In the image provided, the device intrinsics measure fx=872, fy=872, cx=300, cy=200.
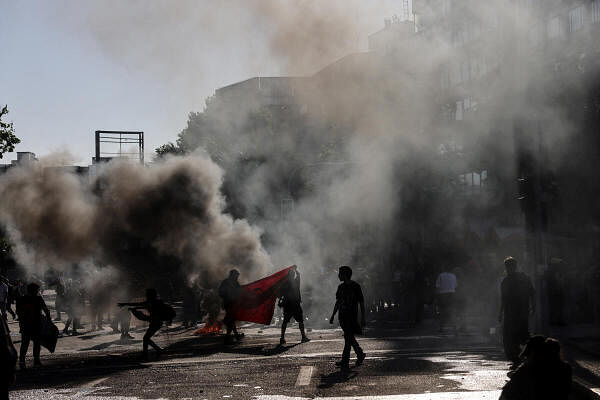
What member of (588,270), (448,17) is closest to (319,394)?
(588,270)

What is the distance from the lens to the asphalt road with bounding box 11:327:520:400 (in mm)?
10508

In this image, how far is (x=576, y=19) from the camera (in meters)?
27.8

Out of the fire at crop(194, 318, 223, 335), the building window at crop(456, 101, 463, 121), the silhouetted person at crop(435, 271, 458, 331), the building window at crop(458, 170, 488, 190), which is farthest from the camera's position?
the building window at crop(458, 170, 488, 190)

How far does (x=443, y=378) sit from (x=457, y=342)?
17.6 feet

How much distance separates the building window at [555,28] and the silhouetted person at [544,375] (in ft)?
76.0

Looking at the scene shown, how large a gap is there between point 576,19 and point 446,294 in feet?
43.1

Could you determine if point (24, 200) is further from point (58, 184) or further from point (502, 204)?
point (502, 204)

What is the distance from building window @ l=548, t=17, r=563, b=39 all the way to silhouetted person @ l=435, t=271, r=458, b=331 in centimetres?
1220

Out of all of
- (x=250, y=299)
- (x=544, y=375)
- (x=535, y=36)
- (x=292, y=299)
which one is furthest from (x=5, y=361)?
(x=535, y=36)

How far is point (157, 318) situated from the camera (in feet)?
52.2

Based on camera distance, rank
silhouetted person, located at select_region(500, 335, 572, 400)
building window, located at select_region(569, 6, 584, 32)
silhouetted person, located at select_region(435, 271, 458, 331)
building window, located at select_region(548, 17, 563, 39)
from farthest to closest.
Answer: building window, located at select_region(548, 17, 563, 39), building window, located at select_region(569, 6, 584, 32), silhouetted person, located at select_region(435, 271, 458, 331), silhouetted person, located at select_region(500, 335, 572, 400)

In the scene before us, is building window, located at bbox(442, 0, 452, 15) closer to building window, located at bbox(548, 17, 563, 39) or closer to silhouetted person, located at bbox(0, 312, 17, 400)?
building window, located at bbox(548, 17, 563, 39)

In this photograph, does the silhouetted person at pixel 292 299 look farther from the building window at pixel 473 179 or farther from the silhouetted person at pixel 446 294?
the building window at pixel 473 179

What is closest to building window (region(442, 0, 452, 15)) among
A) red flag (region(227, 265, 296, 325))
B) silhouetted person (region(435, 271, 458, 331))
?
silhouetted person (region(435, 271, 458, 331))
